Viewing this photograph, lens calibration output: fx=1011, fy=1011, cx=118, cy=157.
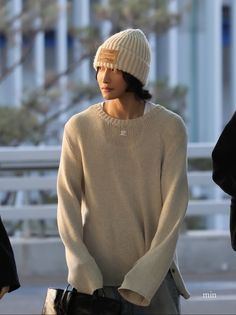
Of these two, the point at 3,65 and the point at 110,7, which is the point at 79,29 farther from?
the point at 3,65

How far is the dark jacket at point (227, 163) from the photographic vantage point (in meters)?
3.38

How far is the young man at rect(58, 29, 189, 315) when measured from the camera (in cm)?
356

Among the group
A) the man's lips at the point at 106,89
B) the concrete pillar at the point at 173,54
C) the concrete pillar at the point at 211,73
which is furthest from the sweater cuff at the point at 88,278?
the concrete pillar at the point at 173,54

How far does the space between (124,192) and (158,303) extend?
1.35 feet

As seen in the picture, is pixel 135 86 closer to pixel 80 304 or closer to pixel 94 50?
pixel 80 304

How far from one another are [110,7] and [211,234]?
36.2 feet

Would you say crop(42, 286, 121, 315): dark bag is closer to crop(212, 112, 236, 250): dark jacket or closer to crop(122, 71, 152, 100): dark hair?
crop(212, 112, 236, 250): dark jacket

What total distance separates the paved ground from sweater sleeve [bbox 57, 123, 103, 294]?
2.89 metres

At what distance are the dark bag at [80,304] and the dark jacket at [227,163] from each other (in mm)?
475

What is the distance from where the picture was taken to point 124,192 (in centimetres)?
362

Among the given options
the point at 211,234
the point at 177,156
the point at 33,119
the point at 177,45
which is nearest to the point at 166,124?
the point at 177,156

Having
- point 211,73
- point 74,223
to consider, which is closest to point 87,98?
point 211,73

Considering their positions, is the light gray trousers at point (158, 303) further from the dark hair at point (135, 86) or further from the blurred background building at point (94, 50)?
the blurred background building at point (94, 50)

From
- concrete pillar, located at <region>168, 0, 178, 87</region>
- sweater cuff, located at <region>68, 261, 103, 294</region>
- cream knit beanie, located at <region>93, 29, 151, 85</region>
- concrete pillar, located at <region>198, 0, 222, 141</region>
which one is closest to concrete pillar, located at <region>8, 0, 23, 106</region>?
concrete pillar, located at <region>168, 0, 178, 87</region>
